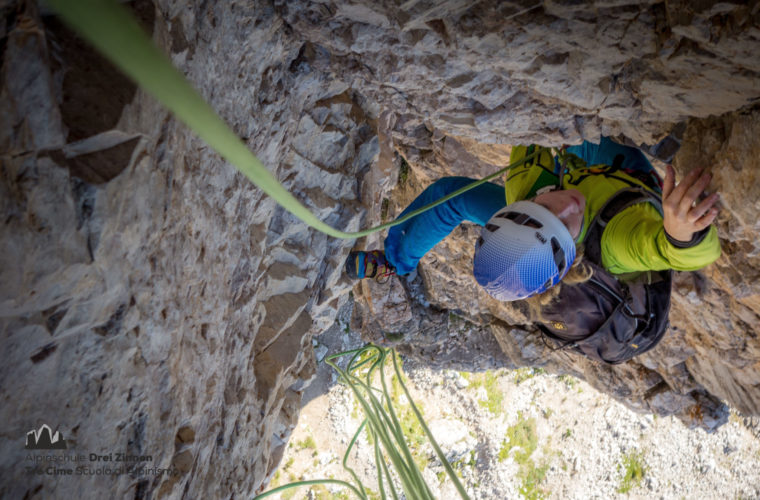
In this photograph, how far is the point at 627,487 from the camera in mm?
7035

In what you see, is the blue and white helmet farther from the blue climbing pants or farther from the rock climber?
the blue climbing pants

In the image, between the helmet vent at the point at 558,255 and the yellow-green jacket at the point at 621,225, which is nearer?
the yellow-green jacket at the point at 621,225

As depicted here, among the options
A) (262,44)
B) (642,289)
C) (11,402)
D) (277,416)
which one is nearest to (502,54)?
(262,44)

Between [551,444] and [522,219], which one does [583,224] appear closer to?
[522,219]

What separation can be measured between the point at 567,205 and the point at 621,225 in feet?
0.73

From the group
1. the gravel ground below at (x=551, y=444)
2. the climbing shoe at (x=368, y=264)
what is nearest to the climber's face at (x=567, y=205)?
the climbing shoe at (x=368, y=264)

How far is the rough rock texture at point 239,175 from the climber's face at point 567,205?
1.15 feet

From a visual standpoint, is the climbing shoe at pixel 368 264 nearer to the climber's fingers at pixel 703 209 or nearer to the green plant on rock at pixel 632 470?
the climber's fingers at pixel 703 209

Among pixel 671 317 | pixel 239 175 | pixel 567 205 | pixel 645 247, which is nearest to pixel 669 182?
pixel 645 247

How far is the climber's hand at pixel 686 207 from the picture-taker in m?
1.42

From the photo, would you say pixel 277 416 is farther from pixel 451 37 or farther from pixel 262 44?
pixel 451 37

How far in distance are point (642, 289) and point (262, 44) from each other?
1.91 metres

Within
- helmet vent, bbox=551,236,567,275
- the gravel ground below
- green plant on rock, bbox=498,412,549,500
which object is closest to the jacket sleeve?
helmet vent, bbox=551,236,567,275

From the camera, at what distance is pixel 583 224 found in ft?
6.10
